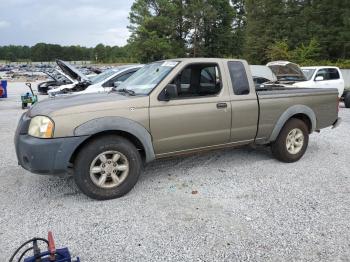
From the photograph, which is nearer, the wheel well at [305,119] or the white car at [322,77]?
the wheel well at [305,119]

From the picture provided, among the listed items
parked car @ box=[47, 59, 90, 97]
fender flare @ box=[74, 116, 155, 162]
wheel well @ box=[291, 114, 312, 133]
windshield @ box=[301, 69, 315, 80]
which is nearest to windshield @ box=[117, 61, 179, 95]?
fender flare @ box=[74, 116, 155, 162]

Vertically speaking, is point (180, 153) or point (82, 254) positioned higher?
point (180, 153)

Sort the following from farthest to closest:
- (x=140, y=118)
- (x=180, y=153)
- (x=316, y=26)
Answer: (x=316, y=26)
(x=180, y=153)
(x=140, y=118)

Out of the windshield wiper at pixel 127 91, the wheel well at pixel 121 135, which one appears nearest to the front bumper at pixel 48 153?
the wheel well at pixel 121 135

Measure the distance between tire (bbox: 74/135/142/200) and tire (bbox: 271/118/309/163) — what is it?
2.54 meters

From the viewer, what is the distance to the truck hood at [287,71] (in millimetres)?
13461

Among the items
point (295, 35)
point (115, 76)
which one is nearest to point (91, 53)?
point (295, 35)

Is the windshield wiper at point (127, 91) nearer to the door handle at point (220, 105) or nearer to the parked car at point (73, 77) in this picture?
the door handle at point (220, 105)

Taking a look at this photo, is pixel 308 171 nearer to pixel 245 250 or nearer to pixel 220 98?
pixel 220 98

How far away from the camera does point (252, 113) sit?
5.35m

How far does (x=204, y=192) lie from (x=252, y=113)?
59.9 inches

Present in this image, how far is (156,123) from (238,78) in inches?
62.0

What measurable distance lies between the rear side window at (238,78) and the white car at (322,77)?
8207 mm

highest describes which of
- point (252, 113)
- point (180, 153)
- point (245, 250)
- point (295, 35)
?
point (295, 35)
